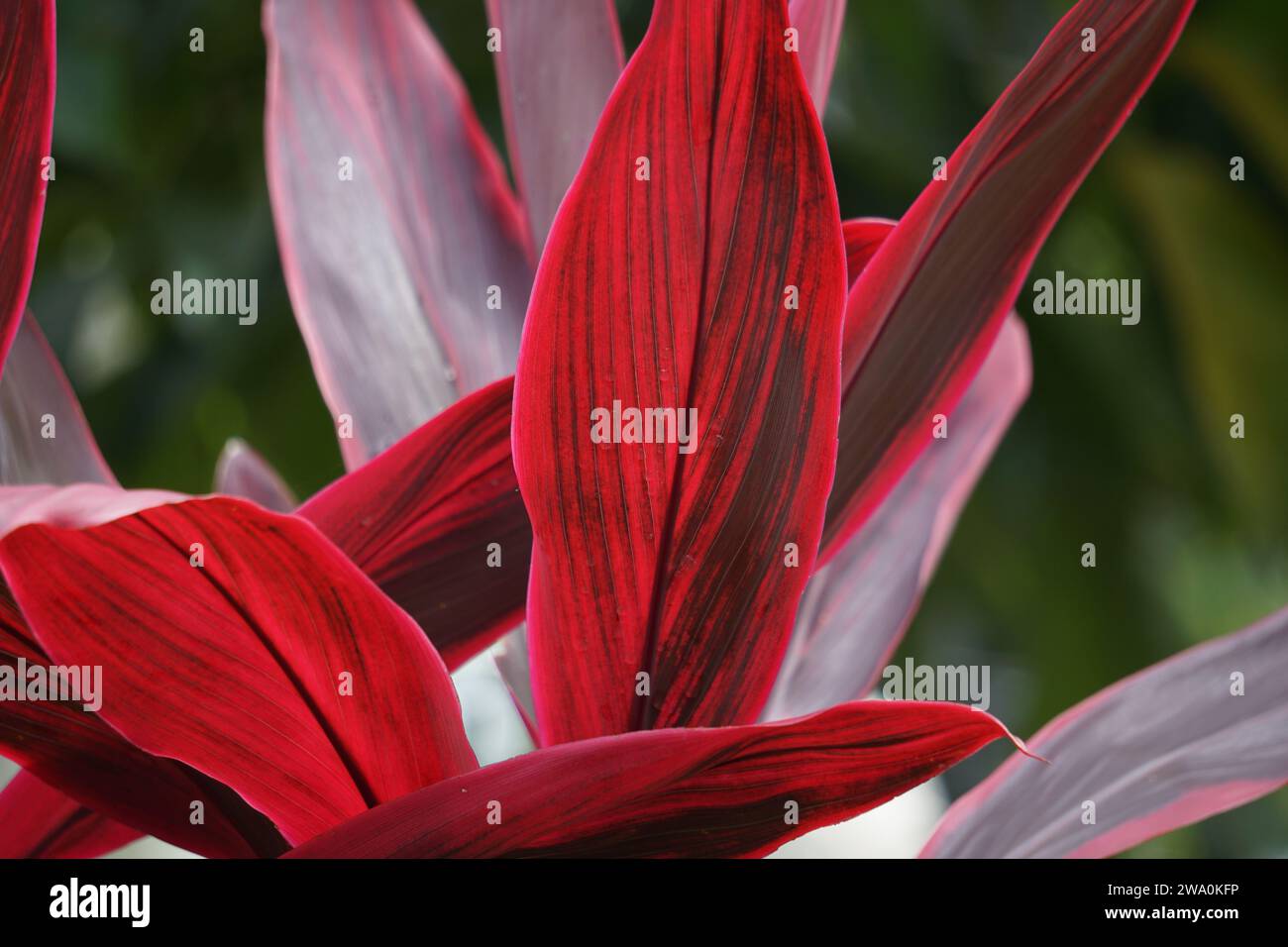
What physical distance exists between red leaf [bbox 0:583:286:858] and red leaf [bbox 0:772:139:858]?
0.01 meters

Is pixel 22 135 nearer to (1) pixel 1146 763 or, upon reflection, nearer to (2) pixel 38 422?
(2) pixel 38 422

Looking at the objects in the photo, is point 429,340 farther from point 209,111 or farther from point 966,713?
point 209,111

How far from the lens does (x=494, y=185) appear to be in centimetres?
28

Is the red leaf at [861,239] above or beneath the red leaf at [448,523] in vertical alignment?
above

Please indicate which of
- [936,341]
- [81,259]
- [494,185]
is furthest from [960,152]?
[81,259]

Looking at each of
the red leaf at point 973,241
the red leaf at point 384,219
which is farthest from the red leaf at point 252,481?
the red leaf at point 973,241

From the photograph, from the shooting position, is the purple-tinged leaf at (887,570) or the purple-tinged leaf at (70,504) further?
the purple-tinged leaf at (887,570)

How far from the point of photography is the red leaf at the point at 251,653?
142 millimetres

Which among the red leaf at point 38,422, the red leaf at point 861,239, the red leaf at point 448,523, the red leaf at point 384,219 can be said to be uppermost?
the red leaf at point 384,219

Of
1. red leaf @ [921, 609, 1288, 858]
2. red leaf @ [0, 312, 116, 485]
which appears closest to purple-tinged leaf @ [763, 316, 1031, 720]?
red leaf @ [921, 609, 1288, 858]

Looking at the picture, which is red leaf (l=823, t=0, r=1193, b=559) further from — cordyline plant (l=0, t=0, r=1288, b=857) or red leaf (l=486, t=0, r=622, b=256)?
red leaf (l=486, t=0, r=622, b=256)

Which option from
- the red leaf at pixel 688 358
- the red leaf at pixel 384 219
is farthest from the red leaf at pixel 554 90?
the red leaf at pixel 688 358

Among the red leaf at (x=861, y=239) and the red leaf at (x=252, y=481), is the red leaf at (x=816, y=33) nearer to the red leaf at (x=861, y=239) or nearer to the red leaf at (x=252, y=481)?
the red leaf at (x=861, y=239)
